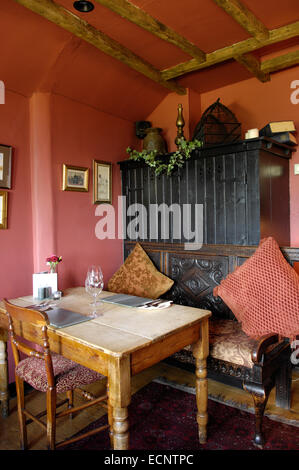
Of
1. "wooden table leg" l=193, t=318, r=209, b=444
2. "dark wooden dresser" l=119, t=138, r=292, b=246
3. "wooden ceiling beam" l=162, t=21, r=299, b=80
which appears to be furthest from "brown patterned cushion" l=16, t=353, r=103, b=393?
"wooden ceiling beam" l=162, t=21, r=299, b=80

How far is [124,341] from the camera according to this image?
153 centimetres

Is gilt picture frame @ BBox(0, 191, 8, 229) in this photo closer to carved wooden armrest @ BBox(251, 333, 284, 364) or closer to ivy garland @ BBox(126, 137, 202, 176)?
ivy garland @ BBox(126, 137, 202, 176)

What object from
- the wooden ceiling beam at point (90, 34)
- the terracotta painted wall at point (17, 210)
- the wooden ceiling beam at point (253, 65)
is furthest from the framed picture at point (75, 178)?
the wooden ceiling beam at point (253, 65)

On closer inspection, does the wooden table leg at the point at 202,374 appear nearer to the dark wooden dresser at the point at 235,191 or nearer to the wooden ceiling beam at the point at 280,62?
the dark wooden dresser at the point at 235,191

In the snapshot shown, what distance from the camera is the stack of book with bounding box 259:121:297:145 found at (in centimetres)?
292

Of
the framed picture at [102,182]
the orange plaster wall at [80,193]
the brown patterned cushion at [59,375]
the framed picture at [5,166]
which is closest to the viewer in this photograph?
the brown patterned cushion at [59,375]

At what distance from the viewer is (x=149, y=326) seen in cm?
174

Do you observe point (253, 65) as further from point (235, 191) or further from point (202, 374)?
point (202, 374)

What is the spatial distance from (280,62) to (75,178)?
2273mm

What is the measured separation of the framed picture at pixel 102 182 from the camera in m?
3.41

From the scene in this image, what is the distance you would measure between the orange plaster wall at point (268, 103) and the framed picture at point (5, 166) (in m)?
2.34

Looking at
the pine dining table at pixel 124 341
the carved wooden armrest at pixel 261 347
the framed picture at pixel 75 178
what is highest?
the framed picture at pixel 75 178
